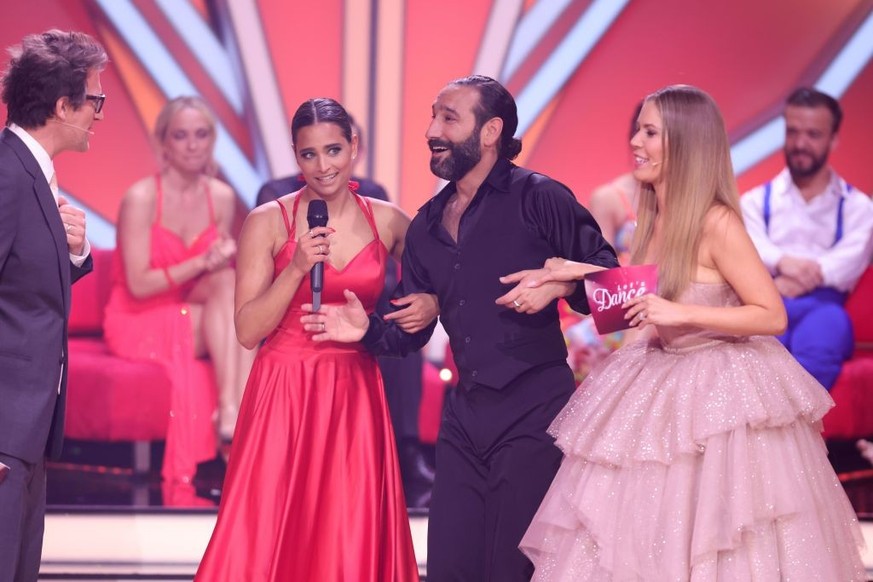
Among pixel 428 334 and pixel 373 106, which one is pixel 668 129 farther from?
pixel 373 106

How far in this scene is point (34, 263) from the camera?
9.14 feet

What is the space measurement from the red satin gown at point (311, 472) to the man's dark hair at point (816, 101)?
3.33 metres

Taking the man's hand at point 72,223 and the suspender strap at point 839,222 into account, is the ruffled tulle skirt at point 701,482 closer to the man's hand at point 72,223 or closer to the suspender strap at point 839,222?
the man's hand at point 72,223

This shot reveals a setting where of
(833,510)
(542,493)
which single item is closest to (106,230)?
(542,493)

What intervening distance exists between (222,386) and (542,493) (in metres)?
2.86

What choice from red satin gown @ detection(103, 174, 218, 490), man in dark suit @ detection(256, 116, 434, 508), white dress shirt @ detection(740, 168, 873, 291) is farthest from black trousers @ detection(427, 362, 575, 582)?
white dress shirt @ detection(740, 168, 873, 291)

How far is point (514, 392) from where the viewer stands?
10.2ft

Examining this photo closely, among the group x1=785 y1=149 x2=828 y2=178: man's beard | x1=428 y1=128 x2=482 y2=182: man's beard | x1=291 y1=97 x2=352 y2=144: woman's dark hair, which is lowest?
x1=428 y1=128 x2=482 y2=182: man's beard

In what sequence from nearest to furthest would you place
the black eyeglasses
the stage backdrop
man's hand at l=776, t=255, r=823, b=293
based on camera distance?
the black eyeglasses
man's hand at l=776, t=255, r=823, b=293
the stage backdrop

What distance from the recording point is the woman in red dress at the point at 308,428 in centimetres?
323

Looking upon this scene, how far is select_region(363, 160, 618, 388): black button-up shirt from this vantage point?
3.11 meters

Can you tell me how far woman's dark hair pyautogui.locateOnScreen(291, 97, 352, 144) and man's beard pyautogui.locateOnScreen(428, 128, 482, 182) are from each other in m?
0.28

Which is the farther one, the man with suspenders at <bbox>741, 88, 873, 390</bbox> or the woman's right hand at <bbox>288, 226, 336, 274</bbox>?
the man with suspenders at <bbox>741, 88, 873, 390</bbox>

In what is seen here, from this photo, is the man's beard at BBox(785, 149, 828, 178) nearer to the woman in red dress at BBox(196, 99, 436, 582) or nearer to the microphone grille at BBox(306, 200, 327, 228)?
the woman in red dress at BBox(196, 99, 436, 582)
